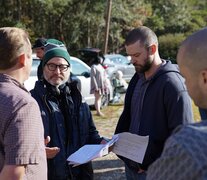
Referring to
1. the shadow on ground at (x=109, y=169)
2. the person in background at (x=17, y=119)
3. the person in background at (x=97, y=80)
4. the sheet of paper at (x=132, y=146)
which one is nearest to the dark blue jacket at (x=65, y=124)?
the sheet of paper at (x=132, y=146)

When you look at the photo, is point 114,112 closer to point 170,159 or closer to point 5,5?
point 170,159

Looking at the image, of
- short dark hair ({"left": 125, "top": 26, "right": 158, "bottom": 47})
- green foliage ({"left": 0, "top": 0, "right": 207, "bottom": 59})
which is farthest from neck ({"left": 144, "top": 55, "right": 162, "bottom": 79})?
green foliage ({"left": 0, "top": 0, "right": 207, "bottom": 59})

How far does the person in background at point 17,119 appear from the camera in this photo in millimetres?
1948

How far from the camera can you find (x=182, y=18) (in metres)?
44.3

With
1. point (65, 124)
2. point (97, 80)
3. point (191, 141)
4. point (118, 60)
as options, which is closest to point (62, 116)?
point (65, 124)

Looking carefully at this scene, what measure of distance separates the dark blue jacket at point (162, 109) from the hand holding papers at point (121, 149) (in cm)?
6

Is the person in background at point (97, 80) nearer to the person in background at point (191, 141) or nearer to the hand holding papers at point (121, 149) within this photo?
the hand holding papers at point (121, 149)

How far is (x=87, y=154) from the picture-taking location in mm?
2701

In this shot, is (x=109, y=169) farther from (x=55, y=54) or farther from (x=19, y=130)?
(x=19, y=130)

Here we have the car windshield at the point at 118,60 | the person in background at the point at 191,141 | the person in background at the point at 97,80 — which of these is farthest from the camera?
the car windshield at the point at 118,60

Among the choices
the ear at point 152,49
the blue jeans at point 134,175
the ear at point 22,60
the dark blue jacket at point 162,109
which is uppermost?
the ear at point 22,60

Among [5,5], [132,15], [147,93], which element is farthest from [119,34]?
[147,93]

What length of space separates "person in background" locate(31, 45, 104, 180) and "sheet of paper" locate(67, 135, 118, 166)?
14 cm

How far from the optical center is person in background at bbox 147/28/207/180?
120cm
